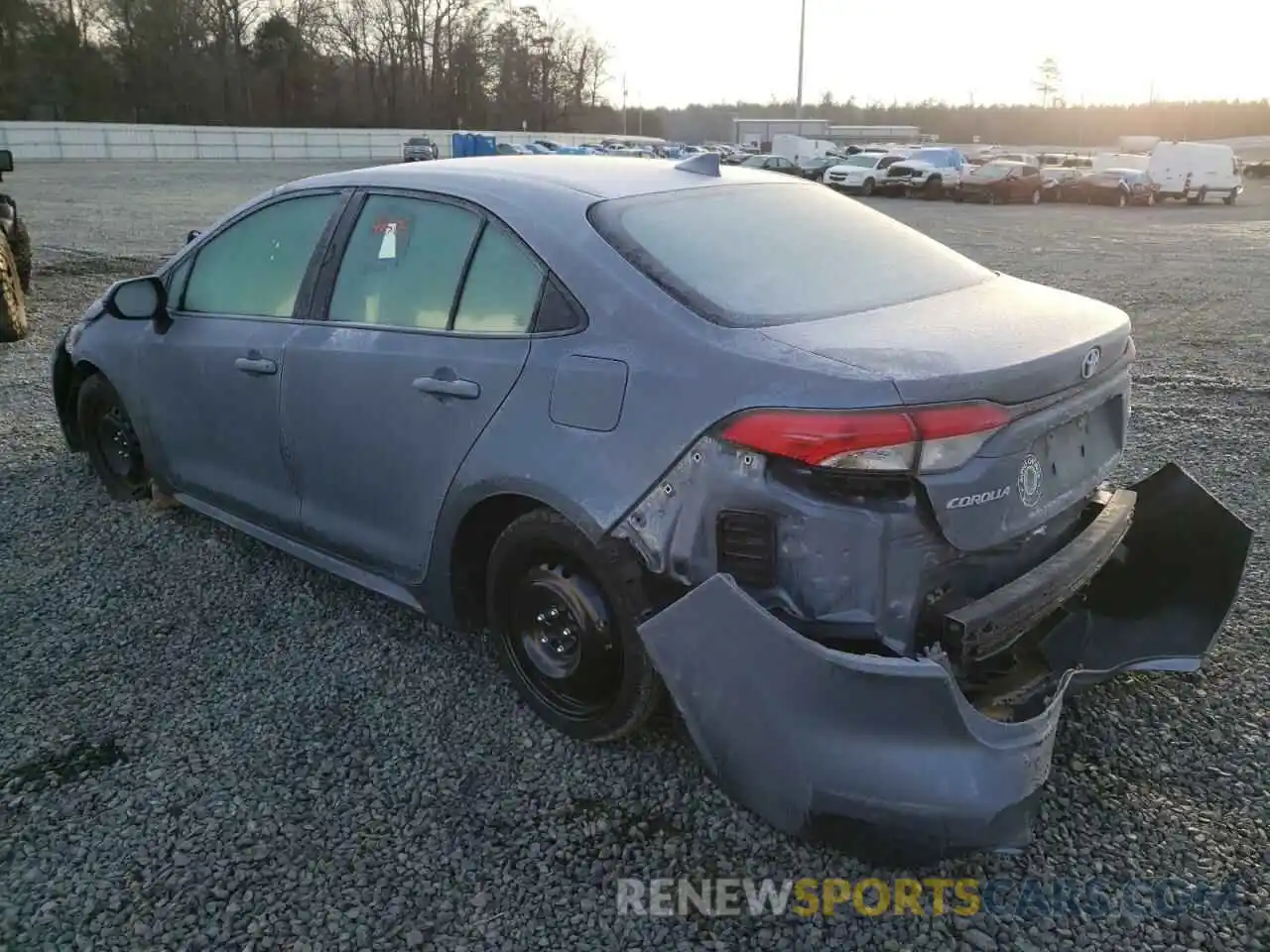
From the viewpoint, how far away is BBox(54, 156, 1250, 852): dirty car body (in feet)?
7.69

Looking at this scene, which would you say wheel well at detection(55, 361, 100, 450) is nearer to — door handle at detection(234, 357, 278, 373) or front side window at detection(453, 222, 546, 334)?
door handle at detection(234, 357, 278, 373)

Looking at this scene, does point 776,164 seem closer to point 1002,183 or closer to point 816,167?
point 816,167

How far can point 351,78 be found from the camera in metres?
76.1

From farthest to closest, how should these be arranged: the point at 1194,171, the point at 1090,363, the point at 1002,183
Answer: the point at 1194,171, the point at 1002,183, the point at 1090,363

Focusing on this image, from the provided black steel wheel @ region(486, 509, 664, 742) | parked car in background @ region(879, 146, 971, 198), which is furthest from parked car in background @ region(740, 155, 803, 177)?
black steel wheel @ region(486, 509, 664, 742)

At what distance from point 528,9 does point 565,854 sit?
88995mm

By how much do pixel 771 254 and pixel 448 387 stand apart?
40.8 inches

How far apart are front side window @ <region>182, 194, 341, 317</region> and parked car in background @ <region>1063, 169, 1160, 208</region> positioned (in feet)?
114

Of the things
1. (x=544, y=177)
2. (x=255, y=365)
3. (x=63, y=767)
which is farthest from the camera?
(x=255, y=365)

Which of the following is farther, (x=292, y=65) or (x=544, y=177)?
(x=292, y=65)

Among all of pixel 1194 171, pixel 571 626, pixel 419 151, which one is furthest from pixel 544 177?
pixel 419 151

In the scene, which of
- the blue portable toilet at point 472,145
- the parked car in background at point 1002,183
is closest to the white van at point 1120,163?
the parked car in background at point 1002,183

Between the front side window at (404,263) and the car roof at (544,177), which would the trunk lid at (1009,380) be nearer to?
the car roof at (544,177)

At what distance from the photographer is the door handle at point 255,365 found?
3.69m
